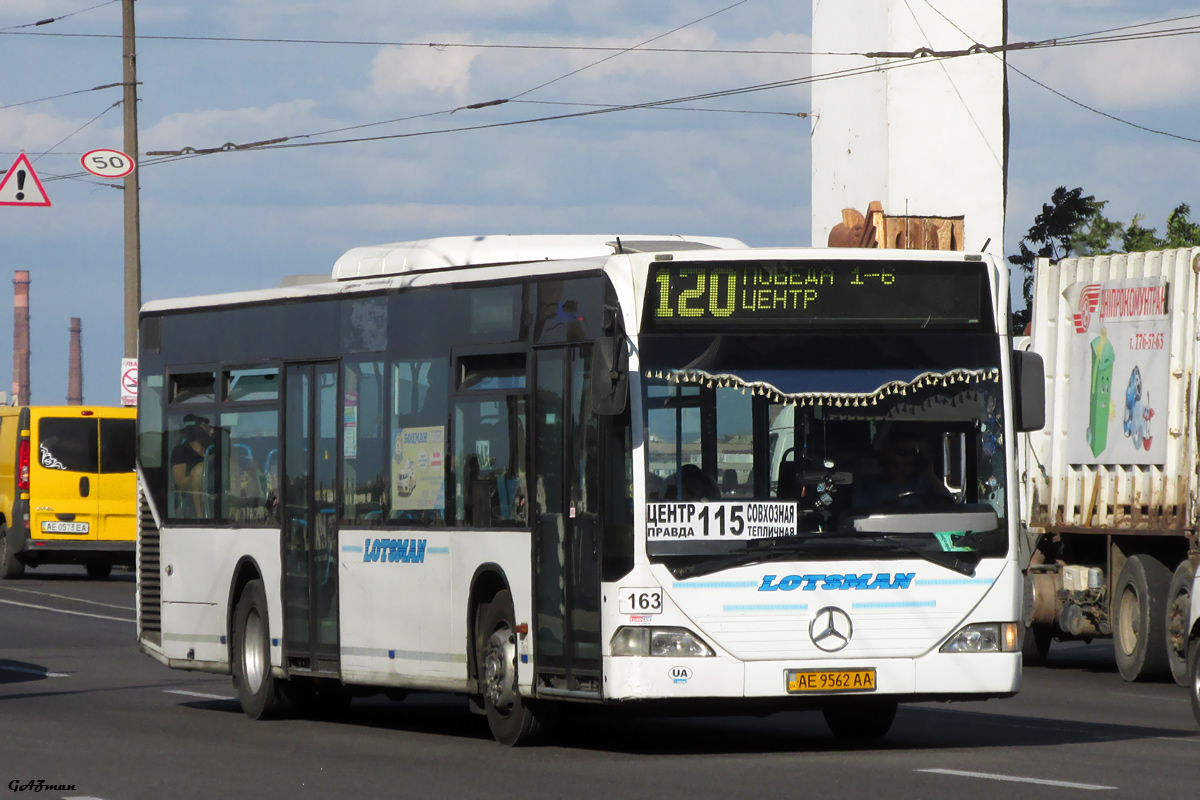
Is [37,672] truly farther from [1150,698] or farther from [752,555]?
[752,555]

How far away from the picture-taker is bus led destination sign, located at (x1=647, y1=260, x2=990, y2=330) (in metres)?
12.3

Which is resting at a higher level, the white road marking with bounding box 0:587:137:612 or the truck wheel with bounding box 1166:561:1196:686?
the truck wheel with bounding box 1166:561:1196:686

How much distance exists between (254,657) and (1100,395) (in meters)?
8.81

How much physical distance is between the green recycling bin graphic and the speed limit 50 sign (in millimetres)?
16887

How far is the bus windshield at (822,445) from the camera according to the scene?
12.0m

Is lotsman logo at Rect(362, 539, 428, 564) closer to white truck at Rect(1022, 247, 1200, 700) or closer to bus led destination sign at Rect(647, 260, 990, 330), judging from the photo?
bus led destination sign at Rect(647, 260, 990, 330)

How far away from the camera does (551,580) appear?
12617mm

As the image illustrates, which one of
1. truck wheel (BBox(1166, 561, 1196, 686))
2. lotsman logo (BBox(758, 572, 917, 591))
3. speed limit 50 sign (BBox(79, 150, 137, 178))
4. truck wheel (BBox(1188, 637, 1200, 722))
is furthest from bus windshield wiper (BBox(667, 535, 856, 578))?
speed limit 50 sign (BBox(79, 150, 137, 178))

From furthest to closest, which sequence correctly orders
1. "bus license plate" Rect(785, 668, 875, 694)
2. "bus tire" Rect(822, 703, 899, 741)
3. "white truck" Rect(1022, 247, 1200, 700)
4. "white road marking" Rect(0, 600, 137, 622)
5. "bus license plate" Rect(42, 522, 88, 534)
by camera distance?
"bus license plate" Rect(42, 522, 88, 534)
"white road marking" Rect(0, 600, 137, 622)
"white truck" Rect(1022, 247, 1200, 700)
"bus tire" Rect(822, 703, 899, 741)
"bus license plate" Rect(785, 668, 875, 694)

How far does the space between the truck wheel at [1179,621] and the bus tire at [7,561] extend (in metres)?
21.9

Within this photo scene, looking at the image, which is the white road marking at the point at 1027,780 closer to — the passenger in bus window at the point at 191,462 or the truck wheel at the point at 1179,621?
the passenger in bus window at the point at 191,462

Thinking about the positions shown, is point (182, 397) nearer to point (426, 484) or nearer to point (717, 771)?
point (426, 484)

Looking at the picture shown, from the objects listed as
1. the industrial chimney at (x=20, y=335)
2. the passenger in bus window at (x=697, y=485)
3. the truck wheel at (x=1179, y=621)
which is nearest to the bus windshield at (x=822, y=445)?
the passenger in bus window at (x=697, y=485)

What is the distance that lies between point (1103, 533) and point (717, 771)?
1000cm
